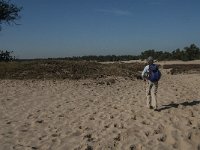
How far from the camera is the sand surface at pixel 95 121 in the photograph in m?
9.30

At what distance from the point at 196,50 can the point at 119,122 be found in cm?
8158

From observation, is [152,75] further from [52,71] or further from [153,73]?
[52,71]

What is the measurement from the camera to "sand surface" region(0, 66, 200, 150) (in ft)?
30.5

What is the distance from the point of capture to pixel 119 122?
1161cm

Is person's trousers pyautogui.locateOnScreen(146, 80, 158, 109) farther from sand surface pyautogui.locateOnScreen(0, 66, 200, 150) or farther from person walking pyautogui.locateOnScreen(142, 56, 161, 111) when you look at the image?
sand surface pyautogui.locateOnScreen(0, 66, 200, 150)

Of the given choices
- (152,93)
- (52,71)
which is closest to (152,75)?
(152,93)

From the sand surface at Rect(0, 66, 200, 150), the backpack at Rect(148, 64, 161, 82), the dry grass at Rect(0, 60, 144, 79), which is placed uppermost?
the backpack at Rect(148, 64, 161, 82)

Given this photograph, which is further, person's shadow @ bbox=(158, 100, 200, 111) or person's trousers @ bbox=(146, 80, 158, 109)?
person's shadow @ bbox=(158, 100, 200, 111)

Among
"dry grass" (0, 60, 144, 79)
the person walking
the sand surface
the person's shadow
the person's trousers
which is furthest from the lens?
"dry grass" (0, 60, 144, 79)

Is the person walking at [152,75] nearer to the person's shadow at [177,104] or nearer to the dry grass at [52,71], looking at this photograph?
the person's shadow at [177,104]

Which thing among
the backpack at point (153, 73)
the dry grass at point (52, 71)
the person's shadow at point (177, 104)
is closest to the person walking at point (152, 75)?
the backpack at point (153, 73)

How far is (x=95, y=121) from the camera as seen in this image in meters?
11.9

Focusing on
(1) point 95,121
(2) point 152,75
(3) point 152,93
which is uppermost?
(2) point 152,75

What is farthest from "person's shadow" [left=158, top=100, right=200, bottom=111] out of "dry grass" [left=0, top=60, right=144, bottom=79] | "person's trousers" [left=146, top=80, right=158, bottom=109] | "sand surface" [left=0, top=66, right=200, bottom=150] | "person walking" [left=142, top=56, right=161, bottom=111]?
"dry grass" [left=0, top=60, right=144, bottom=79]
